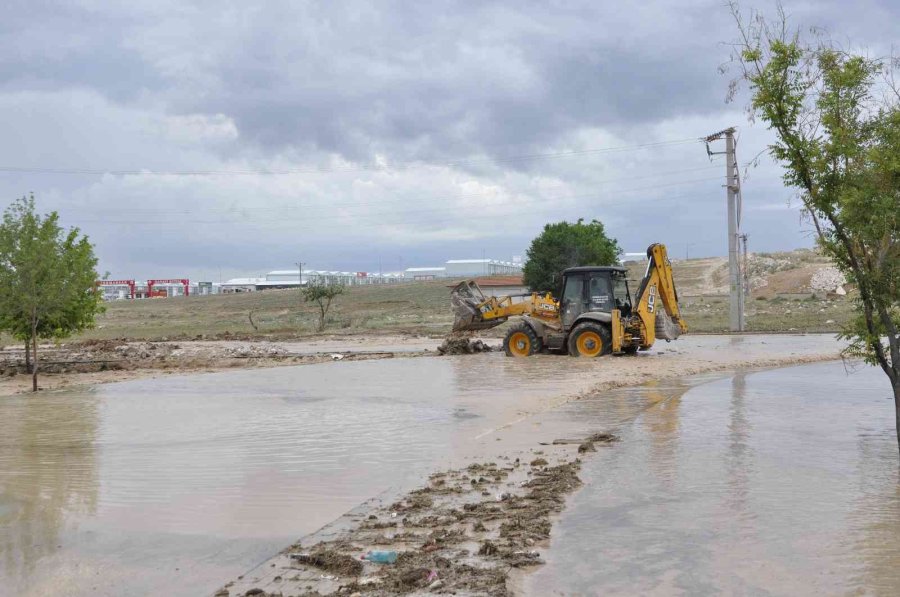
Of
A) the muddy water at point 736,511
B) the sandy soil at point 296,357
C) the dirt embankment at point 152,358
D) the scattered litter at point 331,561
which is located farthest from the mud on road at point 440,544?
the dirt embankment at point 152,358

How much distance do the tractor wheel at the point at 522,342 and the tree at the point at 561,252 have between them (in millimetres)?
34737

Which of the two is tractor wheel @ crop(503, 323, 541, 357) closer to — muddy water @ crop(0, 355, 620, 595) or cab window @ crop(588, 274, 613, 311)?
cab window @ crop(588, 274, 613, 311)

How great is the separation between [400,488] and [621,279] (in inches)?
719

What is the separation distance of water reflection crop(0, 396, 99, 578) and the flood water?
0.11 feet

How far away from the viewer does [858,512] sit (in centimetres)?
765

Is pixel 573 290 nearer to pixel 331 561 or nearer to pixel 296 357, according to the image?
pixel 296 357

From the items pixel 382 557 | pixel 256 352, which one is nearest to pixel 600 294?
pixel 256 352

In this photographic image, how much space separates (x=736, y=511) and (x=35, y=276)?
20.5 m

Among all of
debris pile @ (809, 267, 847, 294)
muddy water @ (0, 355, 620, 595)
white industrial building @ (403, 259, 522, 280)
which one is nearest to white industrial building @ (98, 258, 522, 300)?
white industrial building @ (403, 259, 522, 280)

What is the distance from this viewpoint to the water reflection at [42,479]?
7.26 metres

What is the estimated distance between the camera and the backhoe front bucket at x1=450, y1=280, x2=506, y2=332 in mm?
29580

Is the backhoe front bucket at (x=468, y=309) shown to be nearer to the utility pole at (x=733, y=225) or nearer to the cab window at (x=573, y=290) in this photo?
the cab window at (x=573, y=290)

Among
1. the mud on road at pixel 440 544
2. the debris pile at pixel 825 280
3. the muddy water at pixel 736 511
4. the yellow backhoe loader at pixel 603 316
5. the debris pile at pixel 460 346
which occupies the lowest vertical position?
the muddy water at pixel 736 511

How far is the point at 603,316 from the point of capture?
83.1 feet
